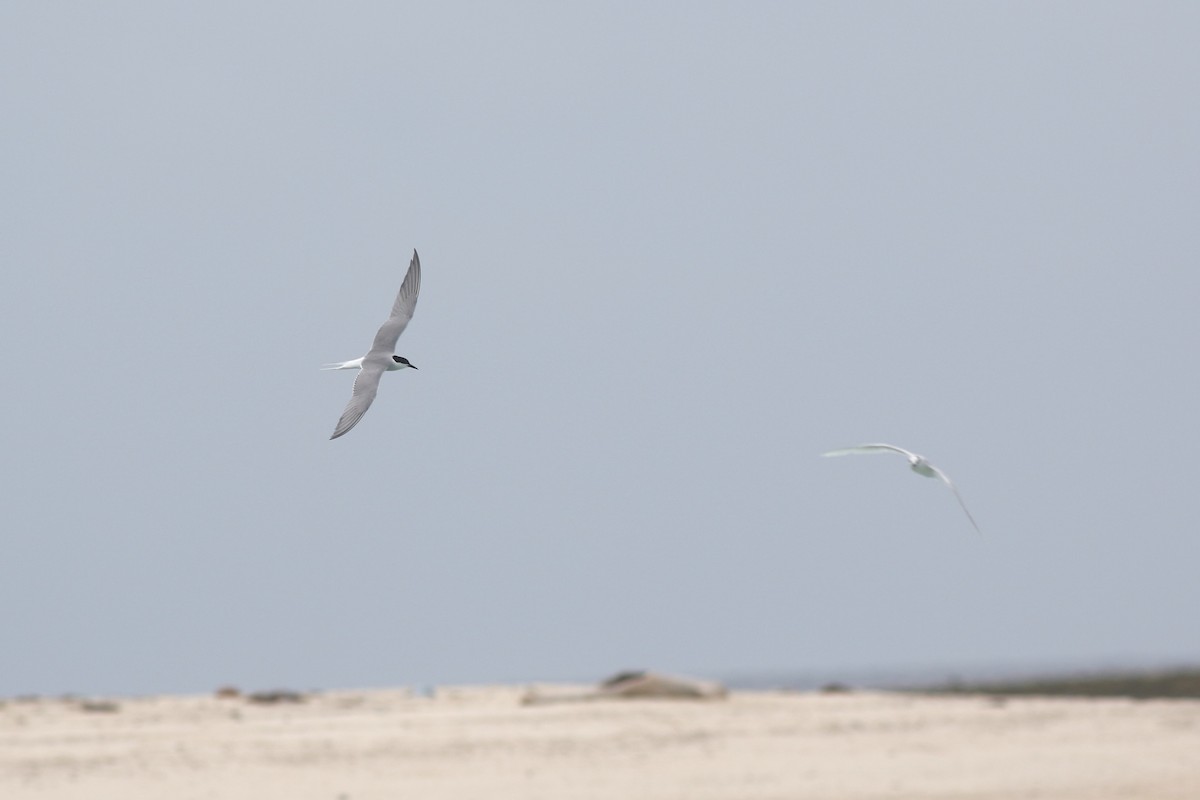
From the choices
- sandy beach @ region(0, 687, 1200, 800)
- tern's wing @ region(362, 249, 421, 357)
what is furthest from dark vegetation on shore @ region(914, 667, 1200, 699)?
tern's wing @ region(362, 249, 421, 357)

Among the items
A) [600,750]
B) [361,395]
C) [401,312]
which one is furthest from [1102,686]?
[361,395]

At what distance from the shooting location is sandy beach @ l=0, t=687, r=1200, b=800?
775 inches

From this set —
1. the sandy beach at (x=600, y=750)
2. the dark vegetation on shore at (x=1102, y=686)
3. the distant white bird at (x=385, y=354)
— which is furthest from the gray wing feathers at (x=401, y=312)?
the dark vegetation on shore at (x=1102, y=686)

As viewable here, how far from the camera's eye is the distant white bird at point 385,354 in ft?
38.6

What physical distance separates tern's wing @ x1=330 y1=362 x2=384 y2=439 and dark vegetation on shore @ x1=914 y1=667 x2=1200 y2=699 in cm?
2145

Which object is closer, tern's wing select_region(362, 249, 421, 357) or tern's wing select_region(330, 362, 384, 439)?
tern's wing select_region(330, 362, 384, 439)

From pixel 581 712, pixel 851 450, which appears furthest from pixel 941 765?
pixel 851 450

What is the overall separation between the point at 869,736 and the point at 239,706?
10.4 meters

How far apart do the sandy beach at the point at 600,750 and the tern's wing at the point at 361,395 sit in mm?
8245

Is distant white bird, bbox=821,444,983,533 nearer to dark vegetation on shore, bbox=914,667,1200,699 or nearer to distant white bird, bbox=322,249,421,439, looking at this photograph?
distant white bird, bbox=322,249,421,439

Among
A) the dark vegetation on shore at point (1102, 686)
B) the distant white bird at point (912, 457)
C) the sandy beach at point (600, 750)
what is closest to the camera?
the distant white bird at point (912, 457)

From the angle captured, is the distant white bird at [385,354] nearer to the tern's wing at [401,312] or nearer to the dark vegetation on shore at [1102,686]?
the tern's wing at [401,312]

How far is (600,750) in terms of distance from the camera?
21969mm

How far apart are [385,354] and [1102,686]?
23.5 metres
